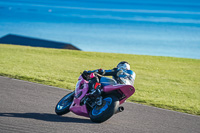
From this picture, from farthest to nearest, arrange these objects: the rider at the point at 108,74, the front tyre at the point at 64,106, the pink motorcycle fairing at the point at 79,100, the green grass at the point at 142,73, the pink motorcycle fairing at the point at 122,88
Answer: the green grass at the point at 142,73 < the front tyre at the point at 64,106 < the pink motorcycle fairing at the point at 79,100 < the rider at the point at 108,74 < the pink motorcycle fairing at the point at 122,88

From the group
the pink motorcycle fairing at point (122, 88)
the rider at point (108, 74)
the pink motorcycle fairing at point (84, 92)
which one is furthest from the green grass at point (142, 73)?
the pink motorcycle fairing at point (122, 88)

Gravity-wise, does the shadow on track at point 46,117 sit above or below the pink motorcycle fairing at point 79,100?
below

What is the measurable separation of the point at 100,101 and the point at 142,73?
10.6 m

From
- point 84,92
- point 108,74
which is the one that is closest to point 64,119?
point 84,92

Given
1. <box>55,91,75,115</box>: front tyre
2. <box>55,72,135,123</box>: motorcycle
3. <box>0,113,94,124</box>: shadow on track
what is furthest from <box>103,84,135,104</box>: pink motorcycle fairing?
<box>55,91,75,115</box>: front tyre

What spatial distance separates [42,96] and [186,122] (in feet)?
14.3

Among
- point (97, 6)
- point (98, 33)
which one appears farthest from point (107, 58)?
point (97, 6)

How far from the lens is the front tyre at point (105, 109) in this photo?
6.84m

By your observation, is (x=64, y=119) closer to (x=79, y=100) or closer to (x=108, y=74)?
(x=79, y=100)

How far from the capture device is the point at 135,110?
9.28 metres

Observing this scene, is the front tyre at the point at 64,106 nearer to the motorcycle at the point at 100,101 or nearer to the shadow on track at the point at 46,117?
the motorcycle at the point at 100,101

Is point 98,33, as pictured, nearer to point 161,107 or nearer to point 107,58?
point 107,58

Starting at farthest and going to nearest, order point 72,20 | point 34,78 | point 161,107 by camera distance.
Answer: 1. point 72,20
2. point 34,78
3. point 161,107

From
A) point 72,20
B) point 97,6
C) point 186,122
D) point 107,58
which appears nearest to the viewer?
point 186,122
